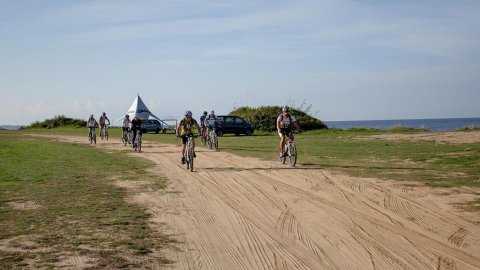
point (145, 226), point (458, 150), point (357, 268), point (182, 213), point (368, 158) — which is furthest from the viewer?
point (458, 150)

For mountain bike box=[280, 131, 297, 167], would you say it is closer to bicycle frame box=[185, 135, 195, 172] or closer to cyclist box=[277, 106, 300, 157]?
cyclist box=[277, 106, 300, 157]

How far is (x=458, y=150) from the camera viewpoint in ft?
74.6

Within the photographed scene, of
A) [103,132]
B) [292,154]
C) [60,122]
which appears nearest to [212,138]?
[292,154]

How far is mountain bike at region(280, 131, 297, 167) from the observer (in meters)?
18.3

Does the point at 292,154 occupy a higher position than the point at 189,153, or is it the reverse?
the point at 189,153

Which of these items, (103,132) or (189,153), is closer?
(189,153)

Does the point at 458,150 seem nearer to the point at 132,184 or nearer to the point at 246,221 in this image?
the point at 132,184

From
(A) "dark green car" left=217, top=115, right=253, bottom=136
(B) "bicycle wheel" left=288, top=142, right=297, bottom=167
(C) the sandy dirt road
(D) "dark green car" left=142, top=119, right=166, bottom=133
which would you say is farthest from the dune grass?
(D) "dark green car" left=142, top=119, right=166, bottom=133

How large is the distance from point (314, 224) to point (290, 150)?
31.4ft

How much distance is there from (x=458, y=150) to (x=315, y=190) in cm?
1230

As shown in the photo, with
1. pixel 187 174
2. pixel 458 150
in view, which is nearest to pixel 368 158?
pixel 458 150

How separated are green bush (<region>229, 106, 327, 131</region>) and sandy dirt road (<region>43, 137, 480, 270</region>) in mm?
38354

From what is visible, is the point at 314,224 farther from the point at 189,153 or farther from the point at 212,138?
the point at 212,138

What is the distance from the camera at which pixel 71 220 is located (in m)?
9.37
